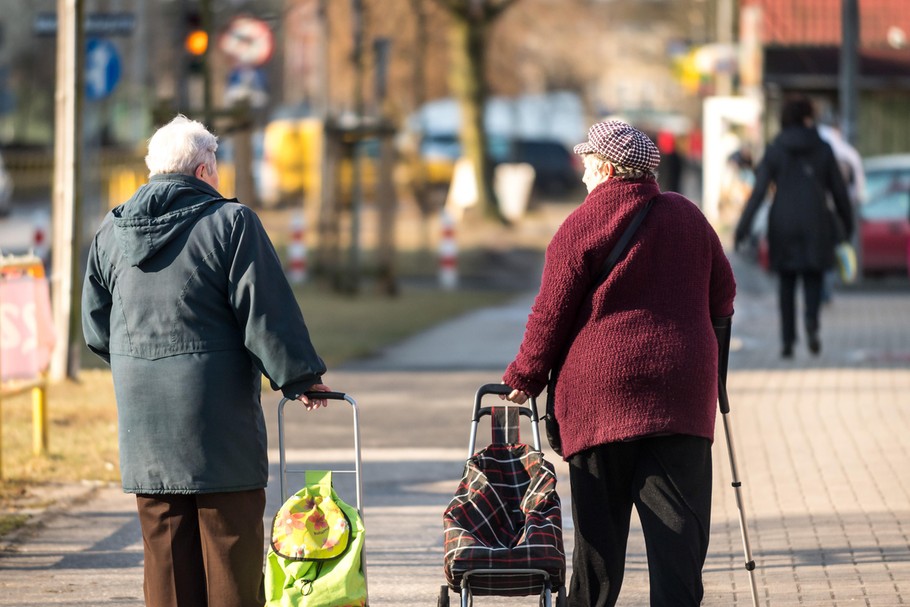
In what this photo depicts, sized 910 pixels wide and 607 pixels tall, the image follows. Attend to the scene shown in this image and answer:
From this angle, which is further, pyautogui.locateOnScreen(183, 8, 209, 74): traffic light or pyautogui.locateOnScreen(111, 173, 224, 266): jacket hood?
pyautogui.locateOnScreen(183, 8, 209, 74): traffic light

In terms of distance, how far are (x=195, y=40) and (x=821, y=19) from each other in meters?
20.9

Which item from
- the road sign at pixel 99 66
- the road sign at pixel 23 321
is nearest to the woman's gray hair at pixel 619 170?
the road sign at pixel 23 321

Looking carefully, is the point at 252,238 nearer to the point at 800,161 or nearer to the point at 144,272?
the point at 144,272

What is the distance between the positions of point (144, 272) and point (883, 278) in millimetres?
17939

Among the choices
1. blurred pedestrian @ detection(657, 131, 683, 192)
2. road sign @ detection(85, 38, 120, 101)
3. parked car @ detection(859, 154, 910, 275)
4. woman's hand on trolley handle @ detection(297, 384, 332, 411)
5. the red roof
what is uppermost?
the red roof

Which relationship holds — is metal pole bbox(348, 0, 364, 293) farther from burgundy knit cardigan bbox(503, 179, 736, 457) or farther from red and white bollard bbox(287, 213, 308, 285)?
burgundy knit cardigan bbox(503, 179, 736, 457)

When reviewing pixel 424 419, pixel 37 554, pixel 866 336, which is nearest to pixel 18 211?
pixel 866 336

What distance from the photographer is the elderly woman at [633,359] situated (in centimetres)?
496

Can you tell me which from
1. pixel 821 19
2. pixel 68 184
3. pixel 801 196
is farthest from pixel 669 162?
pixel 68 184

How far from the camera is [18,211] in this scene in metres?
40.1

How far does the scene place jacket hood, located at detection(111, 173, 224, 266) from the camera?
15.8 ft

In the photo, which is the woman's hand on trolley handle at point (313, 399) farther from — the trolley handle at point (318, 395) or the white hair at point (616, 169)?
the white hair at point (616, 169)

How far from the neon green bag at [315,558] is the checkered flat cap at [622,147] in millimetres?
1327

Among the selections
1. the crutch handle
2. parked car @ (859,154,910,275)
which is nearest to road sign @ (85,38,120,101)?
parked car @ (859,154,910,275)
